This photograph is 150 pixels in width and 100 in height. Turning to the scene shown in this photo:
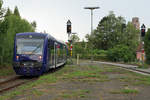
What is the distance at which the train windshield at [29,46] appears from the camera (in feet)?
49.3

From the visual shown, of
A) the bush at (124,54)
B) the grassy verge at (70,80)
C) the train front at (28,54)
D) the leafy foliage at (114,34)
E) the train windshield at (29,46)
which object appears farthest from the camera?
the leafy foliage at (114,34)

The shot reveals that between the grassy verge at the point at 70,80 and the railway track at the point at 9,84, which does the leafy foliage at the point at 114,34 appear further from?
the railway track at the point at 9,84

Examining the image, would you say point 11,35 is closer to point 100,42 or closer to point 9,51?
point 9,51

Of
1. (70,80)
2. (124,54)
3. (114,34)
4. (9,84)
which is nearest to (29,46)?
(9,84)

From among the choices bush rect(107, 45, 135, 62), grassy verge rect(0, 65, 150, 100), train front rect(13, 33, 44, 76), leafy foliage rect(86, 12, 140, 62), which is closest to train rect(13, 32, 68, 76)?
train front rect(13, 33, 44, 76)

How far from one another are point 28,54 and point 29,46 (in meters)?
0.63

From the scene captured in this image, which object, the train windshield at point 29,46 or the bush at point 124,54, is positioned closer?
the train windshield at point 29,46

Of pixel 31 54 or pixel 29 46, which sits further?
pixel 29 46

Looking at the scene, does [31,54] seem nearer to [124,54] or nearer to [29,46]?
[29,46]

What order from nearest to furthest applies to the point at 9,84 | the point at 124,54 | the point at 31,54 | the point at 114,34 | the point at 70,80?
the point at 70,80
the point at 9,84
the point at 31,54
the point at 124,54
the point at 114,34

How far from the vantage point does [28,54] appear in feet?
48.8

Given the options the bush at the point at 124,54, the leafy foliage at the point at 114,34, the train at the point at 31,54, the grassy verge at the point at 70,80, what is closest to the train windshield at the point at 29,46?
the train at the point at 31,54

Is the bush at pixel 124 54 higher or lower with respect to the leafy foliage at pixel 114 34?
lower

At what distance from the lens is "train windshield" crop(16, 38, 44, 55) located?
15031 millimetres
